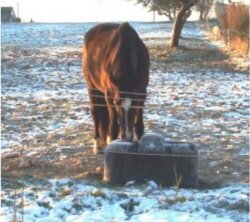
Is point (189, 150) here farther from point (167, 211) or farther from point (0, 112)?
point (0, 112)

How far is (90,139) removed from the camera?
9.90 metres

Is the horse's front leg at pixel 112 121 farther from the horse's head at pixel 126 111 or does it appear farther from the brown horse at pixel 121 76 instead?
the horse's head at pixel 126 111

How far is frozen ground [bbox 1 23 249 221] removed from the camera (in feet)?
19.9

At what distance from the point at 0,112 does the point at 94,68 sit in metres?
4.16

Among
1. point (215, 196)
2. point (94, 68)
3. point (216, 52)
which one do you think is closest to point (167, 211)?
point (215, 196)

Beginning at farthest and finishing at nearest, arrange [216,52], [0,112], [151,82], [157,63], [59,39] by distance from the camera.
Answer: [59,39]
[216,52]
[157,63]
[151,82]
[0,112]

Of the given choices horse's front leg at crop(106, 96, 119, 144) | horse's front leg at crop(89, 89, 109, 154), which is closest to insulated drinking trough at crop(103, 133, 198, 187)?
horse's front leg at crop(106, 96, 119, 144)

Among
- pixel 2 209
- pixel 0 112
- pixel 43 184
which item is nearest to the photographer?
pixel 2 209

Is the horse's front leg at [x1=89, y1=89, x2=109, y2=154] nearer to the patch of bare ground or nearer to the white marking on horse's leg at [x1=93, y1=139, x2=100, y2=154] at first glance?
the white marking on horse's leg at [x1=93, y1=139, x2=100, y2=154]

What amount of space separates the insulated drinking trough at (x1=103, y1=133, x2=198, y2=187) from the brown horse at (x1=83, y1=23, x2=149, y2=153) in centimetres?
58

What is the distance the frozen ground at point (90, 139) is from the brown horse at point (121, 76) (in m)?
0.68

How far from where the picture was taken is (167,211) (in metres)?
5.95

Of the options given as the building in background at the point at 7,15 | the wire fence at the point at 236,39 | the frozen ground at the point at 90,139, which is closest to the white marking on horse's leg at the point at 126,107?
the frozen ground at the point at 90,139

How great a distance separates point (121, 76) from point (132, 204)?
1839 millimetres
